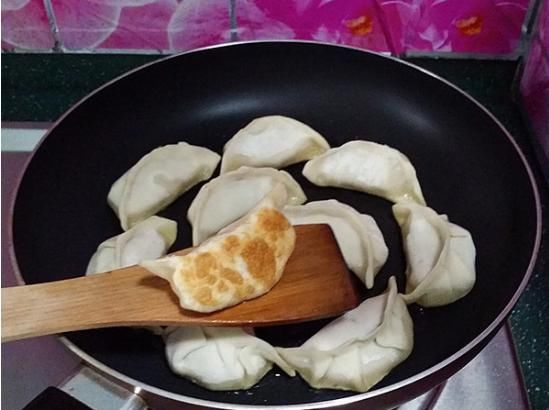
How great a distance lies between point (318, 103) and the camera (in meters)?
0.95

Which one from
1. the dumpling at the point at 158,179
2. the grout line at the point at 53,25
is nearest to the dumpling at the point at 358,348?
the dumpling at the point at 158,179

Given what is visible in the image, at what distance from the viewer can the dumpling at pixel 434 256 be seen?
73 centimetres

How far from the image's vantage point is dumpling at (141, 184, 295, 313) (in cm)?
63

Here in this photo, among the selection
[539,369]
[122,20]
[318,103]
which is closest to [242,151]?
[318,103]

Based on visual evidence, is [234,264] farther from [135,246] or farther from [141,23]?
[141,23]

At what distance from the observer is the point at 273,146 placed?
2.88ft

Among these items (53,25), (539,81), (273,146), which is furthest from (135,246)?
(539,81)

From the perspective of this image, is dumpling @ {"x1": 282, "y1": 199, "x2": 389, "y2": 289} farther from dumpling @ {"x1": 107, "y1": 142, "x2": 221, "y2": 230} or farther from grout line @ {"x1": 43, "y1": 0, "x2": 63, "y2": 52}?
grout line @ {"x1": 43, "y1": 0, "x2": 63, "y2": 52}

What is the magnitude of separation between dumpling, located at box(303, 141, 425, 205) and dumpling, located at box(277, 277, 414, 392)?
160mm

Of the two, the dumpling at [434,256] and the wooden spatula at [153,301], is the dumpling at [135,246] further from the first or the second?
the dumpling at [434,256]

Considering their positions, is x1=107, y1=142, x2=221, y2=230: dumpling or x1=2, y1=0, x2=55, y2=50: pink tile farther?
x1=2, y1=0, x2=55, y2=50: pink tile

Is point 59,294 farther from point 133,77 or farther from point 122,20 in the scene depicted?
point 122,20

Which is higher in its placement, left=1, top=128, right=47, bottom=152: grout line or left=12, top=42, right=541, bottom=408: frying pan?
left=1, top=128, right=47, bottom=152: grout line

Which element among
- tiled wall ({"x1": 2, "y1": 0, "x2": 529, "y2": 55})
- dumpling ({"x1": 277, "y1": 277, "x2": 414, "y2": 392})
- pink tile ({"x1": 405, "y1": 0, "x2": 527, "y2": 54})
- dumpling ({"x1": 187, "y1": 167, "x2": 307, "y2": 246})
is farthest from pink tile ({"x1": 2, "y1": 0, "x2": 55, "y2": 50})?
dumpling ({"x1": 277, "y1": 277, "x2": 414, "y2": 392})
